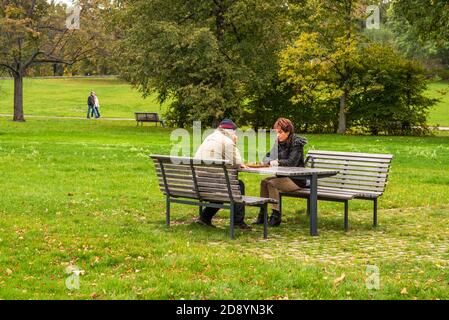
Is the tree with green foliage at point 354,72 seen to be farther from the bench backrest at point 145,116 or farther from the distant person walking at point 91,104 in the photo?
the distant person walking at point 91,104

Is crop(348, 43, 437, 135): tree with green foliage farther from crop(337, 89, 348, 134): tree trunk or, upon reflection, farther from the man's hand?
the man's hand

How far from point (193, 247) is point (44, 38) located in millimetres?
37122

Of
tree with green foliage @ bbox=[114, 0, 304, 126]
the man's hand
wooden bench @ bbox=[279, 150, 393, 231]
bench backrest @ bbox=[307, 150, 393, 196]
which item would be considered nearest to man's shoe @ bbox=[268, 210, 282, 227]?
wooden bench @ bbox=[279, 150, 393, 231]

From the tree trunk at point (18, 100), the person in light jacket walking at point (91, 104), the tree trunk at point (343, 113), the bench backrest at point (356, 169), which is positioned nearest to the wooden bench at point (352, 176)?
the bench backrest at point (356, 169)

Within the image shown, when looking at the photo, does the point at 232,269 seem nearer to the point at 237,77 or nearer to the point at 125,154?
the point at 125,154

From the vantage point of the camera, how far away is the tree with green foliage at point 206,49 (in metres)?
36.2

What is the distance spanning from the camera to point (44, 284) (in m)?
7.41

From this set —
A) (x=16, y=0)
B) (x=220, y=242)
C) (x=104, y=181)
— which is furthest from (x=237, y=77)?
(x=220, y=242)

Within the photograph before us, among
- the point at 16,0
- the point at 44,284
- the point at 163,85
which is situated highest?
the point at 16,0

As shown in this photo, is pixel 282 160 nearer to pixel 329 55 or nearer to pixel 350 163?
pixel 350 163

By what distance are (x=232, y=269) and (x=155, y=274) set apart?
755 mm

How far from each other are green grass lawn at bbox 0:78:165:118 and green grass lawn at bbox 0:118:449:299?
36509mm

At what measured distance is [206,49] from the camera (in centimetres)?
3578

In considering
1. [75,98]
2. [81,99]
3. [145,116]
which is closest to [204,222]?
[145,116]
